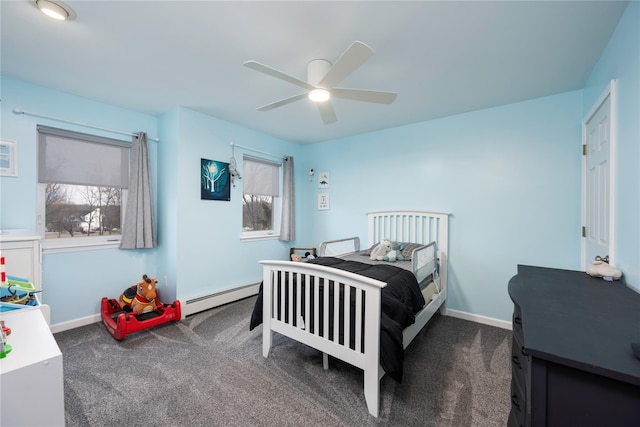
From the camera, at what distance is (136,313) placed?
272cm

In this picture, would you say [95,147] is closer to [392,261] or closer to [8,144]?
[8,144]

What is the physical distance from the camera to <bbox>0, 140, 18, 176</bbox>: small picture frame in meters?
2.28

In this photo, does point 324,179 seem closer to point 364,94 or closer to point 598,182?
point 364,94

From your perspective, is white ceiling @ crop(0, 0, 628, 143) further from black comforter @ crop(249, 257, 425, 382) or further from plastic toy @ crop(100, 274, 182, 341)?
plastic toy @ crop(100, 274, 182, 341)

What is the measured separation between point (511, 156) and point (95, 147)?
4453 mm

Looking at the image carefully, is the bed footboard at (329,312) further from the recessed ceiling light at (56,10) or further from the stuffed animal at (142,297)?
the recessed ceiling light at (56,10)

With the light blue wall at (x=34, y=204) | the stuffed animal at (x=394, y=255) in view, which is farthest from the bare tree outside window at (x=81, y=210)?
the stuffed animal at (x=394, y=255)

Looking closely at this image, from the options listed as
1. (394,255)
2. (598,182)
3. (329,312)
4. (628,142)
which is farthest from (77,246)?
(598,182)

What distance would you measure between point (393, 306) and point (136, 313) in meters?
2.60

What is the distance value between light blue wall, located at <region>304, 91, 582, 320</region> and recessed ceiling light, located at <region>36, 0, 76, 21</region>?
3.17m

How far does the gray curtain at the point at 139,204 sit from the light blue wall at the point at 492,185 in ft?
9.14

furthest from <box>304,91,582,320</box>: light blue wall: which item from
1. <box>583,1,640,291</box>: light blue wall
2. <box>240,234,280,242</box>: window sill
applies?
<box>240,234,280,242</box>: window sill

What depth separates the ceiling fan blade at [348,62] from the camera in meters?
1.40

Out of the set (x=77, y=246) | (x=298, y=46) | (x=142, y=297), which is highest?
(x=298, y=46)
